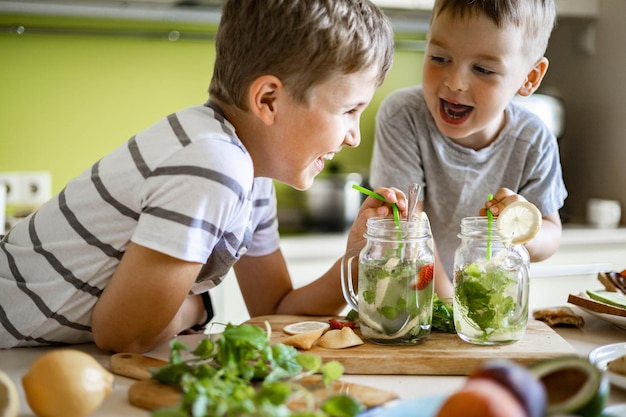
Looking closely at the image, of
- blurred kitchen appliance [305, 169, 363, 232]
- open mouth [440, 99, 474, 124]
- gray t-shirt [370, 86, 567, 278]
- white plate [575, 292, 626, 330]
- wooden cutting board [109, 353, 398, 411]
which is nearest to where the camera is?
wooden cutting board [109, 353, 398, 411]

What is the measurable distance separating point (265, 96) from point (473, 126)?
53cm

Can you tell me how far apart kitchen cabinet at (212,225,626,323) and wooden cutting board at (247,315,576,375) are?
143 cm


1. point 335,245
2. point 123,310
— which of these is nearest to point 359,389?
point 123,310

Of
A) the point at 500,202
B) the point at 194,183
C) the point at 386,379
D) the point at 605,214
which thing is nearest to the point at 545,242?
the point at 500,202

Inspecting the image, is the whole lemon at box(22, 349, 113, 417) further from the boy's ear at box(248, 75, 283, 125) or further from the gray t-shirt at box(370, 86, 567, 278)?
the gray t-shirt at box(370, 86, 567, 278)

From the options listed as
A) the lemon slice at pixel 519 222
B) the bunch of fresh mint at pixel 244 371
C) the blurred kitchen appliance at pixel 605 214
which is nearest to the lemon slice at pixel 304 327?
the bunch of fresh mint at pixel 244 371

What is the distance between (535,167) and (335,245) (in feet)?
3.36

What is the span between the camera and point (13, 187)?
Answer: 2.54 metres

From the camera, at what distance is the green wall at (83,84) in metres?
2.56

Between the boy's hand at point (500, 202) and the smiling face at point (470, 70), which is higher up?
the smiling face at point (470, 70)

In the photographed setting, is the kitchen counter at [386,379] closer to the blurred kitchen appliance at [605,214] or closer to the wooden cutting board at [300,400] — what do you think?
the wooden cutting board at [300,400]

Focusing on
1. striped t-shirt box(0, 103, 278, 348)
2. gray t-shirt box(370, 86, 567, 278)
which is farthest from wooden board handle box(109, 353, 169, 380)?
gray t-shirt box(370, 86, 567, 278)

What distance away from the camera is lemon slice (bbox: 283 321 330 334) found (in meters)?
1.04

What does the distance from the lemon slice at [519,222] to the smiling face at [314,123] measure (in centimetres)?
26
